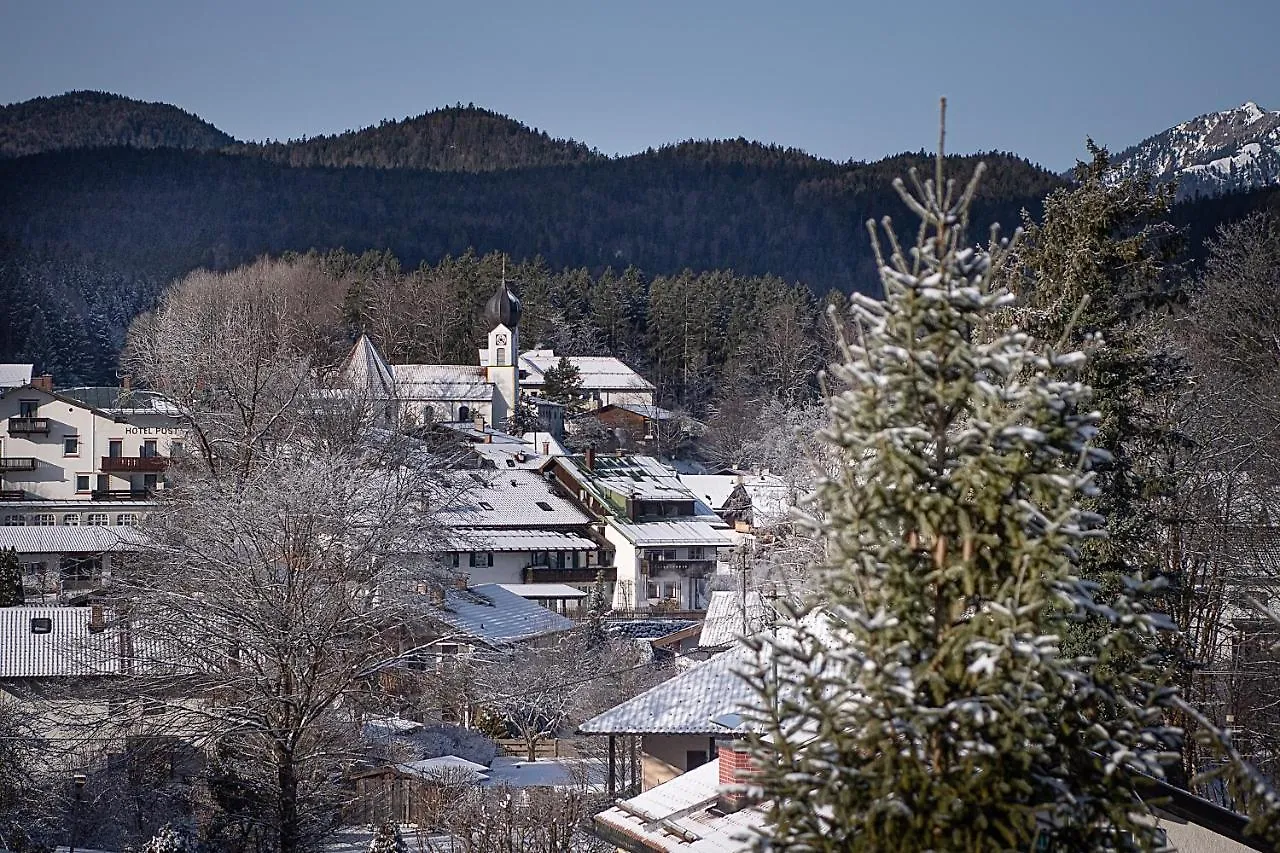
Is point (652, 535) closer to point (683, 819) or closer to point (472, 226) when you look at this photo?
point (683, 819)

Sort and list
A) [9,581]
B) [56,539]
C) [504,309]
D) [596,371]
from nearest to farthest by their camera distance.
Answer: [9,581] → [56,539] → [504,309] → [596,371]

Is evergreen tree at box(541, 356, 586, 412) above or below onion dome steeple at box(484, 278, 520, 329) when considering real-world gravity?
below

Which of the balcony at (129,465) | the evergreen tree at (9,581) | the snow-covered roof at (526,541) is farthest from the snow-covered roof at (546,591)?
the balcony at (129,465)

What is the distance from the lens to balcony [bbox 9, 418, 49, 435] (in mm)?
55312

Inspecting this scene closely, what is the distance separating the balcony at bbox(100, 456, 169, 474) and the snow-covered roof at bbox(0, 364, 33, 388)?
639 cm

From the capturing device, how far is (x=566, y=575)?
159 ft

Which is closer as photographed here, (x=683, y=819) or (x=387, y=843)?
(x=683, y=819)

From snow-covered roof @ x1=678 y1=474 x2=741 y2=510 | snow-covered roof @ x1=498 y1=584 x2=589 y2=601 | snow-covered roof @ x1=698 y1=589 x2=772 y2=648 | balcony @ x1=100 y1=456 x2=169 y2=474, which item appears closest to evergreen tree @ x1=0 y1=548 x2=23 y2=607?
snow-covered roof @ x1=698 y1=589 x2=772 y2=648

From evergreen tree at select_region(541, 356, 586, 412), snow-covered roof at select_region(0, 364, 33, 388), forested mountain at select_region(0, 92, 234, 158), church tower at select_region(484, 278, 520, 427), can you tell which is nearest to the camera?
snow-covered roof at select_region(0, 364, 33, 388)

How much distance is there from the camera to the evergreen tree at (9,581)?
103 ft

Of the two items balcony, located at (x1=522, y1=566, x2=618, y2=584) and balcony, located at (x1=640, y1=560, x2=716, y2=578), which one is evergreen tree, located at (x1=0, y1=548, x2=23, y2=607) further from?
balcony, located at (x1=640, y1=560, x2=716, y2=578)

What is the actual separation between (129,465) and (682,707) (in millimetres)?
42271

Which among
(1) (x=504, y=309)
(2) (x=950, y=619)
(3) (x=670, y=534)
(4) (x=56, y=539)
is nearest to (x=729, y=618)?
(3) (x=670, y=534)

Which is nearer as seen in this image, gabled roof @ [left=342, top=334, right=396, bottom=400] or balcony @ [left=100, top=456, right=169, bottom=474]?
gabled roof @ [left=342, top=334, right=396, bottom=400]
